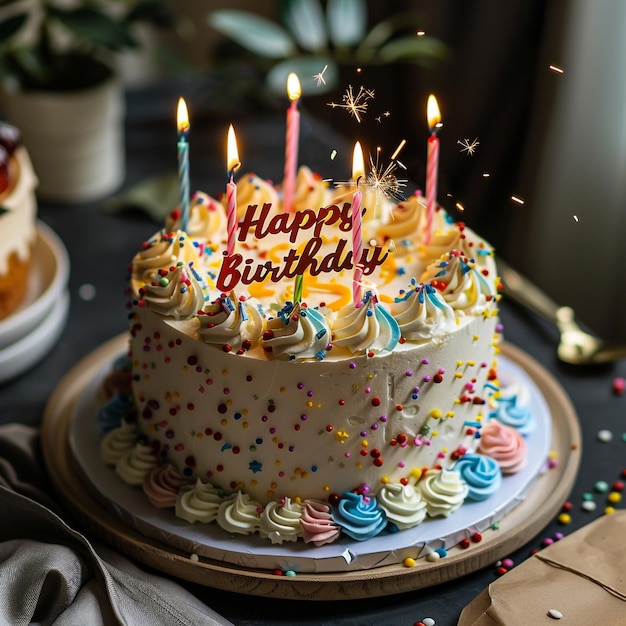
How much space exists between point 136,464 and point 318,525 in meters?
0.47

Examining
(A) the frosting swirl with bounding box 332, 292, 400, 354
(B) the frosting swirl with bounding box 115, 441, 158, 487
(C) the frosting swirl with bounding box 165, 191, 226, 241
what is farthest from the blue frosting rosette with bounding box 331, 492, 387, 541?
(C) the frosting swirl with bounding box 165, 191, 226, 241

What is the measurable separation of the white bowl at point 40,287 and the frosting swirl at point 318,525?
3.60ft

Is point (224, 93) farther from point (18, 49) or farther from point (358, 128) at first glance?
point (358, 128)

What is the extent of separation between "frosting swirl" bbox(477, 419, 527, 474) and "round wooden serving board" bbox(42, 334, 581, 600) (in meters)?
0.08

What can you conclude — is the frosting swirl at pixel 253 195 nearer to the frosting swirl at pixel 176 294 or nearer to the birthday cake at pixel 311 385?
the birthday cake at pixel 311 385

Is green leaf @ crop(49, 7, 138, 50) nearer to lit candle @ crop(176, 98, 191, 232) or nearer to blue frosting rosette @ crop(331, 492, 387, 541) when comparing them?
lit candle @ crop(176, 98, 191, 232)

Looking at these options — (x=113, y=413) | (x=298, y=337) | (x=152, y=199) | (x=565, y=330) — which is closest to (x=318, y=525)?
(x=298, y=337)

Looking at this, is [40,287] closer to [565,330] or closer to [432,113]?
[432,113]

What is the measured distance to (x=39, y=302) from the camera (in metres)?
2.76

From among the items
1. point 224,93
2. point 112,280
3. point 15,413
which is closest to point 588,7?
point 224,93

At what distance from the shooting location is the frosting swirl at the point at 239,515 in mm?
2078

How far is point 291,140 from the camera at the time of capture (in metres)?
2.35

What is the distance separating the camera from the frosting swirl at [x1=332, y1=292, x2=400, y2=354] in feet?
6.54

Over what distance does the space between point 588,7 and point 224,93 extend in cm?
156
